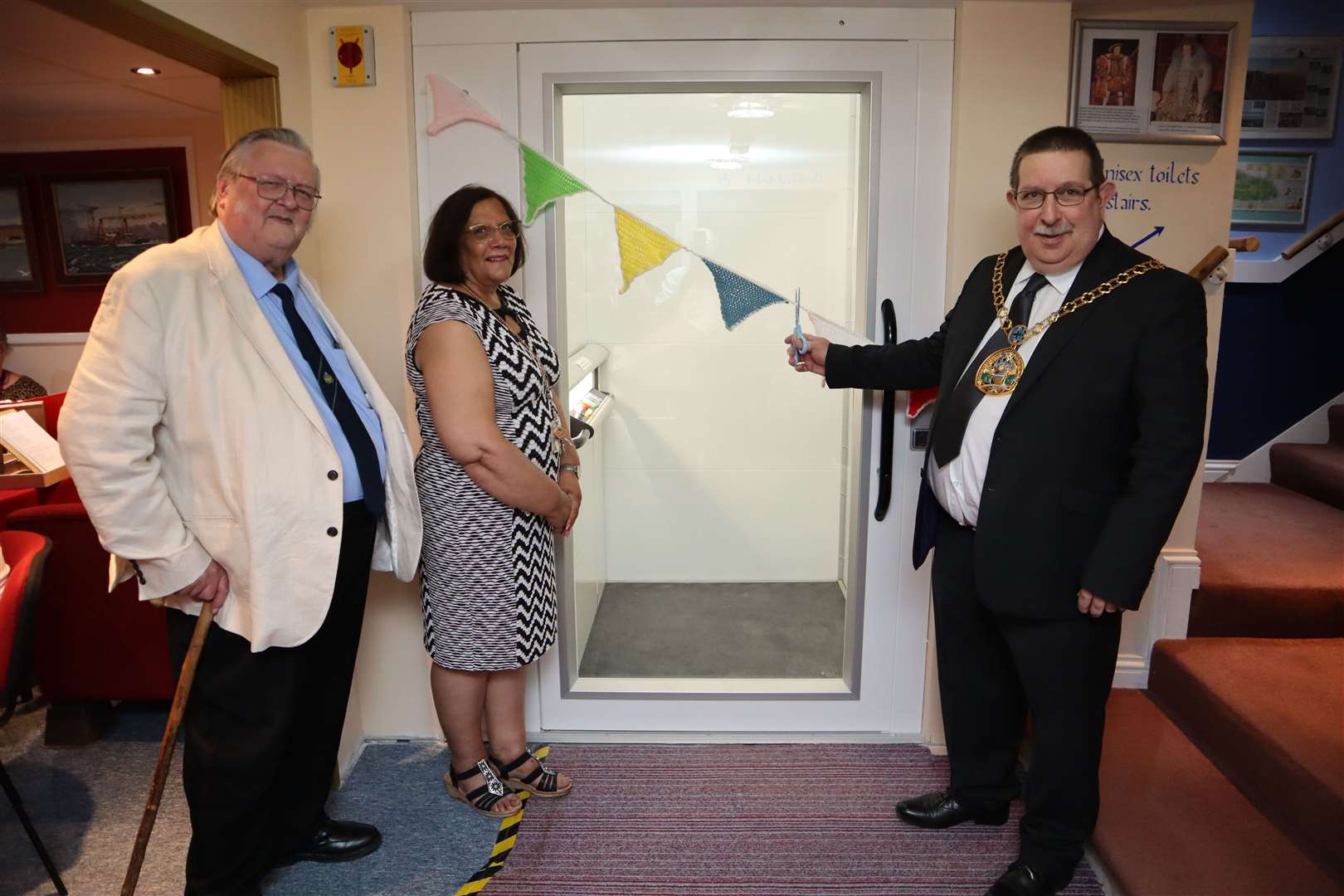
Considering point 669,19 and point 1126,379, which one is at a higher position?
point 669,19

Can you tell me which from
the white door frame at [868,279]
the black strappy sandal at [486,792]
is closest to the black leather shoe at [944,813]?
the white door frame at [868,279]

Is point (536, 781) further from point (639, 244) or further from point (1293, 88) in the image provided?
point (1293, 88)

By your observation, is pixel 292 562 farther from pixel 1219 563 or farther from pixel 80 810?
pixel 1219 563

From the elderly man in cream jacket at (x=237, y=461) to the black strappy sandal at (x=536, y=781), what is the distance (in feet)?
2.05

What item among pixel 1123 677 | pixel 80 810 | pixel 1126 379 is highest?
pixel 1126 379

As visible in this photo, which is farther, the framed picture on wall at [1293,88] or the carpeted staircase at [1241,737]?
the framed picture on wall at [1293,88]

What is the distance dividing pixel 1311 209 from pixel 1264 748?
10.1 feet

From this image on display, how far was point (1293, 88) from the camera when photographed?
12.8ft

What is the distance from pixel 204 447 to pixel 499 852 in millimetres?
1183

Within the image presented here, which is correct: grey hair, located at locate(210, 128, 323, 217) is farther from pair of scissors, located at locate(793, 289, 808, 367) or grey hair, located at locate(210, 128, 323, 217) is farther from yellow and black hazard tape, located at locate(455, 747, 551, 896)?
yellow and black hazard tape, located at locate(455, 747, 551, 896)

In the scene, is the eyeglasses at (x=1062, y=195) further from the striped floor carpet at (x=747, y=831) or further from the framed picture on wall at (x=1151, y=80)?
the striped floor carpet at (x=747, y=831)

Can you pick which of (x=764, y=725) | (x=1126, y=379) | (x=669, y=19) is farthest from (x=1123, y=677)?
(x=669, y=19)

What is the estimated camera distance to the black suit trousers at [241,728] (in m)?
1.64

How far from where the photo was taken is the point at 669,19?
2.19 meters
